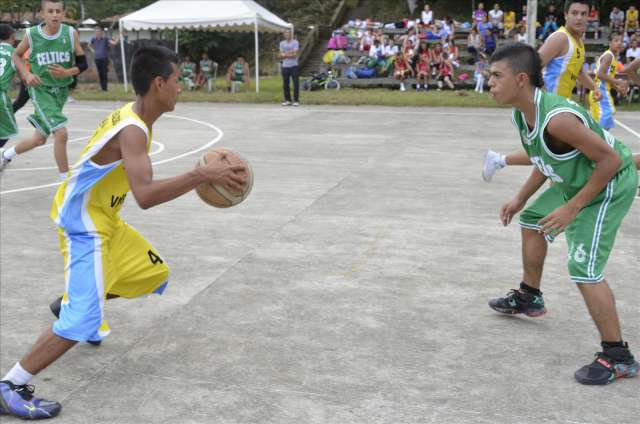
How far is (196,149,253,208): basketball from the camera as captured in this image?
3.79 metres

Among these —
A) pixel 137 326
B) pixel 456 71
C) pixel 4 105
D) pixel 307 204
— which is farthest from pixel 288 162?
pixel 456 71

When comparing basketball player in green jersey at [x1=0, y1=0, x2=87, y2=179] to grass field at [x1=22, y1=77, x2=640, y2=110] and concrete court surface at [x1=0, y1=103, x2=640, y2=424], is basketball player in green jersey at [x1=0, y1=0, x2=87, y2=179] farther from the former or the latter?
grass field at [x1=22, y1=77, x2=640, y2=110]

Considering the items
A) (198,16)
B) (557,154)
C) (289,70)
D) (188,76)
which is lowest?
(188,76)

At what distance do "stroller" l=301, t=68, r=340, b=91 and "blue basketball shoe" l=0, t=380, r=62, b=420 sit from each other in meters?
22.2

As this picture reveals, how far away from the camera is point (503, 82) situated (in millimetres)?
3982

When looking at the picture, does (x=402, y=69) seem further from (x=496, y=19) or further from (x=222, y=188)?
(x=222, y=188)

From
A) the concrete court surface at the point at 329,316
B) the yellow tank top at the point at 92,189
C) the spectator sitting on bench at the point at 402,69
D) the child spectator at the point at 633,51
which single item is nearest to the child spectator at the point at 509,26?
the spectator sitting on bench at the point at 402,69

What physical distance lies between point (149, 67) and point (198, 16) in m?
20.8

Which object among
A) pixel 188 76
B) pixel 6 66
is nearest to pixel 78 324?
pixel 6 66

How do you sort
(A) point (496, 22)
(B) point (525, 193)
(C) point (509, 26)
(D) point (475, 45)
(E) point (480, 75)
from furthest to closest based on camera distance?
(A) point (496, 22) < (C) point (509, 26) < (D) point (475, 45) < (E) point (480, 75) < (B) point (525, 193)

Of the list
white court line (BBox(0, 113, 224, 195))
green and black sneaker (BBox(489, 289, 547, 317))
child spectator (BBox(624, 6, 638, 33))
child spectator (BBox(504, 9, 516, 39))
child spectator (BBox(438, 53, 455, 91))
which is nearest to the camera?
green and black sneaker (BBox(489, 289, 547, 317))

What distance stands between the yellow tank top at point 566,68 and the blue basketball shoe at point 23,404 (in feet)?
18.6

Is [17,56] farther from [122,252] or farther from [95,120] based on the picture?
[95,120]

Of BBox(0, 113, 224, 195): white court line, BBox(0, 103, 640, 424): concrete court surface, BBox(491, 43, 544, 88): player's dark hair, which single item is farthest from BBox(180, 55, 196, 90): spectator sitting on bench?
BBox(491, 43, 544, 88): player's dark hair
